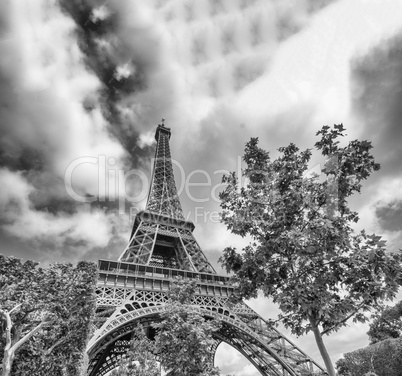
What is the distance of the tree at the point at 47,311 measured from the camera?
13875 millimetres

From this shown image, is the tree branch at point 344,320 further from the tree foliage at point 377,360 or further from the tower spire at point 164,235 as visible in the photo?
the tower spire at point 164,235

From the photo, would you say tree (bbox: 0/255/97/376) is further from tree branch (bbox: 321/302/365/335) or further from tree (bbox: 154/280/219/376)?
tree branch (bbox: 321/302/365/335)

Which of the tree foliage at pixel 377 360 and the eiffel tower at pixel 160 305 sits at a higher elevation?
the eiffel tower at pixel 160 305

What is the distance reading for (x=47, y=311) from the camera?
14.0m

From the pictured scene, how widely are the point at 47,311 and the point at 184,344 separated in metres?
7.32

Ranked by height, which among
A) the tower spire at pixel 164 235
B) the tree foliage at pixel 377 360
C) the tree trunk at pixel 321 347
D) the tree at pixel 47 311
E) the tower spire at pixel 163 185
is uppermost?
the tower spire at pixel 163 185

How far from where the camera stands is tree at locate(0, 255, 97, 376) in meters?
13.9

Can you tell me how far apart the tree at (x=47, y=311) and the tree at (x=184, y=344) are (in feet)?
16.3

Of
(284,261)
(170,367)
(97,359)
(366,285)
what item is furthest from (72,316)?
(97,359)

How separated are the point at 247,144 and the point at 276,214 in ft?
8.11

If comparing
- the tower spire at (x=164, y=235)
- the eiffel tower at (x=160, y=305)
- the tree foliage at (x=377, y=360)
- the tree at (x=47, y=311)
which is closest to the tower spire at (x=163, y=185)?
the tower spire at (x=164, y=235)

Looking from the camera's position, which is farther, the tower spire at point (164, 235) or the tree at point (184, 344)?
the tower spire at point (164, 235)

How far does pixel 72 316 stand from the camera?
1548cm

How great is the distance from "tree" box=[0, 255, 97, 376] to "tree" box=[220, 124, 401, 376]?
11339 mm
